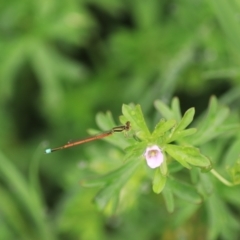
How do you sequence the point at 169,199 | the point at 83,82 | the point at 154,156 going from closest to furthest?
1. the point at 154,156
2. the point at 169,199
3. the point at 83,82

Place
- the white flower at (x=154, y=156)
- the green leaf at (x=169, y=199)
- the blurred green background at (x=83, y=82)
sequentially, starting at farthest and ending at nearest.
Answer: the blurred green background at (x=83, y=82) → the green leaf at (x=169, y=199) → the white flower at (x=154, y=156)

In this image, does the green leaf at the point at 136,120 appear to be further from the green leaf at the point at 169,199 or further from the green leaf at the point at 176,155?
the green leaf at the point at 169,199

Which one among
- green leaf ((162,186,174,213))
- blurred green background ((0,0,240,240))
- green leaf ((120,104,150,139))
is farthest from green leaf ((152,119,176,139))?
blurred green background ((0,0,240,240))

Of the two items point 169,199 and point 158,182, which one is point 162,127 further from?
point 169,199

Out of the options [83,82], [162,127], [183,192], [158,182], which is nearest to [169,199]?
[183,192]

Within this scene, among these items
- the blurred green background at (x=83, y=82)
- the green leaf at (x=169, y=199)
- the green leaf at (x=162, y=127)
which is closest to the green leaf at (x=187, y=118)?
the green leaf at (x=162, y=127)

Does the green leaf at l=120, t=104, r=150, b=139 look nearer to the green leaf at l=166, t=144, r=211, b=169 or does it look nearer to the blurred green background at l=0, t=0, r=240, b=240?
the green leaf at l=166, t=144, r=211, b=169
